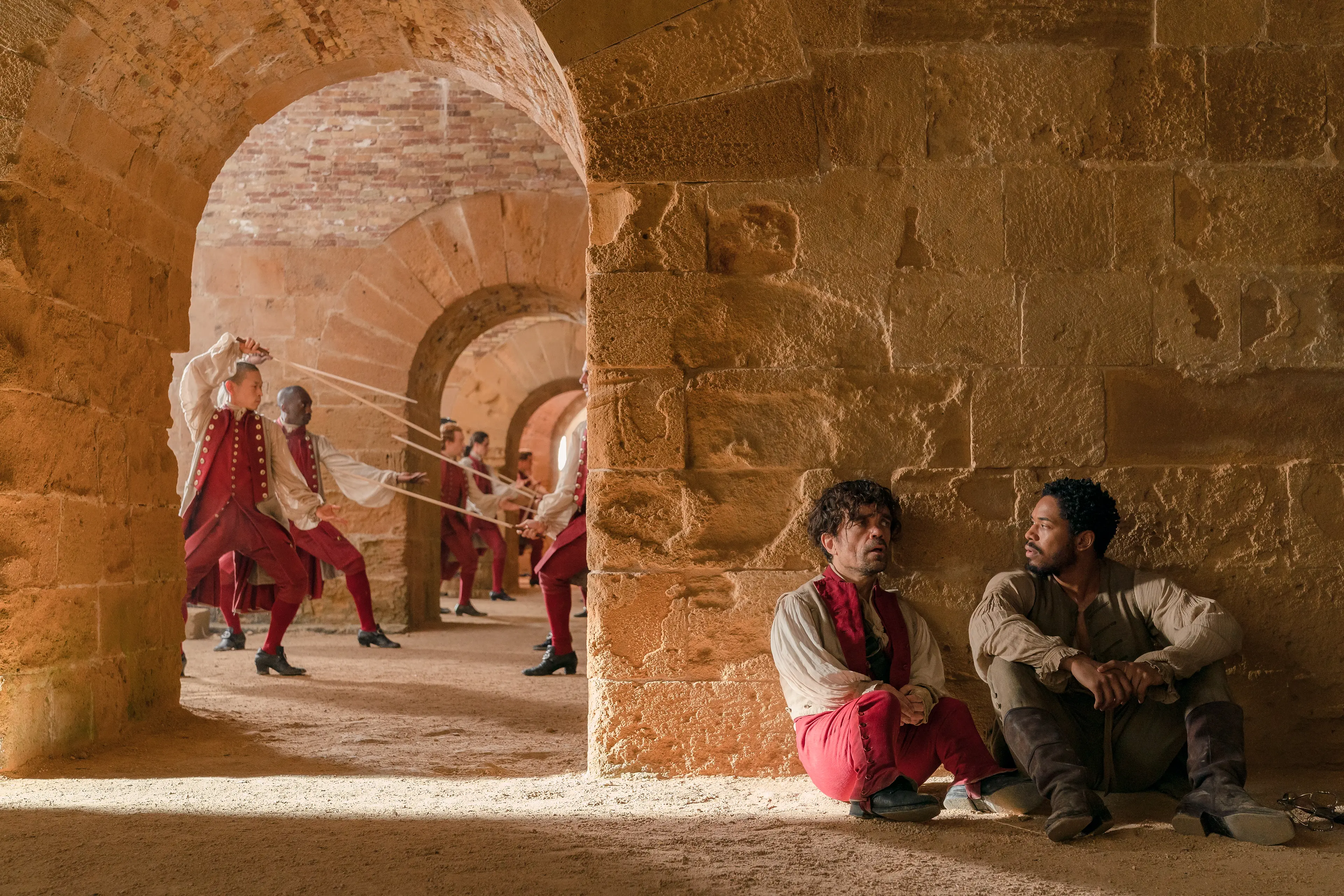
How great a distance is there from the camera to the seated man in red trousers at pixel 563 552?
5773 mm

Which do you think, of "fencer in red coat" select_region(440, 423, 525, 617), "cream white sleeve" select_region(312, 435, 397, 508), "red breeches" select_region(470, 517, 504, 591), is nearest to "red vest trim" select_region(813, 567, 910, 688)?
"cream white sleeve" select_region(312, 435, 397, 508)

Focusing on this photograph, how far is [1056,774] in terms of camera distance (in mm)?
2682

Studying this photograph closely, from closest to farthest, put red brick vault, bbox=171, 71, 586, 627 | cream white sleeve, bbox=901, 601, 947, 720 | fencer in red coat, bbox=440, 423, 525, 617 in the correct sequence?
cream white sleeve, bbox=901, 601, 947, 720
red brick vault, bbox=171, 71, 586, 627
fencer in red coat, bbox=440, 423, 525, 617

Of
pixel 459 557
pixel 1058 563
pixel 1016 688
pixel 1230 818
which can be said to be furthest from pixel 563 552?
pixel 459 557

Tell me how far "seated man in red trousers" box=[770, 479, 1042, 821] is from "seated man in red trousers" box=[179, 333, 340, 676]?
9.98 feet

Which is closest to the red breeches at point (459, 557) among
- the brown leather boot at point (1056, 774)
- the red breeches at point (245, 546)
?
the red breeches at point (245, 546)

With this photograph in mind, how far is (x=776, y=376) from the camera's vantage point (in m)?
3.29

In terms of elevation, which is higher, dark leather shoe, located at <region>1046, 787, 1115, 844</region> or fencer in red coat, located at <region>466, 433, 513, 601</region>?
fencer in red coat, located at <region>466, 433, 513, 601</region>

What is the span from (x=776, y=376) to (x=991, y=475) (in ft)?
2.26

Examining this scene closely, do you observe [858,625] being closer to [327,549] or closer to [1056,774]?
[1056,774]

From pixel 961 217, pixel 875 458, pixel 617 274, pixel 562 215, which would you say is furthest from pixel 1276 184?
pixel 562 215

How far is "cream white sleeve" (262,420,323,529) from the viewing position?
5594 mm

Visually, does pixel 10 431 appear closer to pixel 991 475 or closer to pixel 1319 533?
pixel 991 475

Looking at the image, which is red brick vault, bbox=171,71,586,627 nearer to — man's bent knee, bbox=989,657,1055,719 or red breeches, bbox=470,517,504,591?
red breeches, bbox=470,517,504,591
